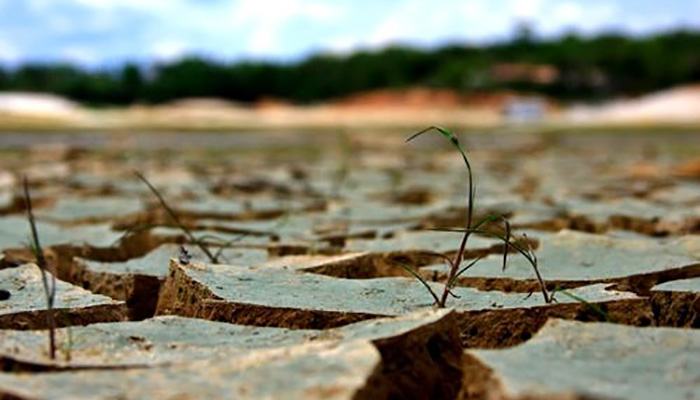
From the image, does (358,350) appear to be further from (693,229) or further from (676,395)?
(693,229)

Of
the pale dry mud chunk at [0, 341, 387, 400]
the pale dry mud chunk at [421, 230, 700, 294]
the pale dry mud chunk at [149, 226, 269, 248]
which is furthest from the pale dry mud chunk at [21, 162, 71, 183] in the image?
the pale dry mud chunk at [0, 341, 387, 400]

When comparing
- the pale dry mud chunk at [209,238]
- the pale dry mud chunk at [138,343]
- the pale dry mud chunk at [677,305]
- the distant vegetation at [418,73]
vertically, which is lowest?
the distant vegetation at [418,73]

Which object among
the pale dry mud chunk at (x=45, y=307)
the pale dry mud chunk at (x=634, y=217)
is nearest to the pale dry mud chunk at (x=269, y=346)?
the pale dry mud chunk at (x=45, y=307)

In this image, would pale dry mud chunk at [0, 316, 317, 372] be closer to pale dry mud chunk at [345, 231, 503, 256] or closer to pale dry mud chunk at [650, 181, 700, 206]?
pale dry mud chunk at [345, 231, 503, 256]

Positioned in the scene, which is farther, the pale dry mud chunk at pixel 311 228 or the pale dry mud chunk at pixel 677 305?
the pale dry mud chunk at pixel 311 228

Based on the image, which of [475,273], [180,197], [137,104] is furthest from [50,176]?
[137,104]

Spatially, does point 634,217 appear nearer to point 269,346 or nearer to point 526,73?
point 269,346

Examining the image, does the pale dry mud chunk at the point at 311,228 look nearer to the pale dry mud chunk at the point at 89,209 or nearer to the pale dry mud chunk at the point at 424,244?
the pale dry mud chunk at the point at 424,244

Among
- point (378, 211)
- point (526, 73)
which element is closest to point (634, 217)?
point (378, 211)
